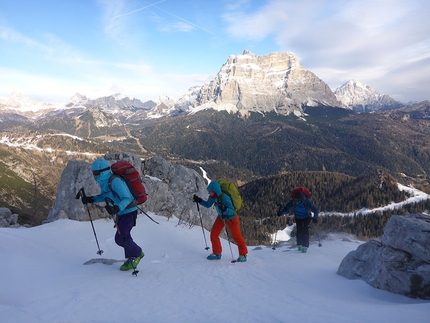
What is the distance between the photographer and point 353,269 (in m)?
9.02

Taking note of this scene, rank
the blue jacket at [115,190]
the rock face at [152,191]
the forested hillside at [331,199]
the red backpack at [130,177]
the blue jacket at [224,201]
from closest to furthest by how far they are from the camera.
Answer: the blue jacket at [115,190], the red backpack at [130,177], the blue jacket at [224,201], the rock face at [152,191], the forested hillside at [331,199]

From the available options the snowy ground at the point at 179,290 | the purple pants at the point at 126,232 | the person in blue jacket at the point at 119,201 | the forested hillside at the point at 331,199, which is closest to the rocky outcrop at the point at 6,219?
the snowy ground at the point at 179,290

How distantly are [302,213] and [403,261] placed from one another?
567cm

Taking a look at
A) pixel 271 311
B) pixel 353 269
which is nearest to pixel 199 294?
pixel 271 311

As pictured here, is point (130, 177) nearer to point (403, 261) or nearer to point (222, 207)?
point (222, 207)

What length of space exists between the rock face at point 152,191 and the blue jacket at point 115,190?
5328 millimetres

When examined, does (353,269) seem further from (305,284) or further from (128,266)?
(128,266)

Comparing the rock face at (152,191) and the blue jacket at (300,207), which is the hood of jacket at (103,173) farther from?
the blue jacket at (300,207)

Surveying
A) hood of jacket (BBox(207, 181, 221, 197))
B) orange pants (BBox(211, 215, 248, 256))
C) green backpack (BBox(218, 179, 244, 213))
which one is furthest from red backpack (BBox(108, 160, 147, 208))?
orange pants (BBox(211, 215, 248, 256))

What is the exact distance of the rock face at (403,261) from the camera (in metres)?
6.97

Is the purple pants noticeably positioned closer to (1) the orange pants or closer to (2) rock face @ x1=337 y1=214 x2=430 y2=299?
(1) the orange pants

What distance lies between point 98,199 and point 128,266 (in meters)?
2.30

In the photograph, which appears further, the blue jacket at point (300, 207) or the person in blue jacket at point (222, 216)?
the blue jacket at point (300, 207)

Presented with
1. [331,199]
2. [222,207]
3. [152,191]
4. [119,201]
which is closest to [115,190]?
[119,201]
